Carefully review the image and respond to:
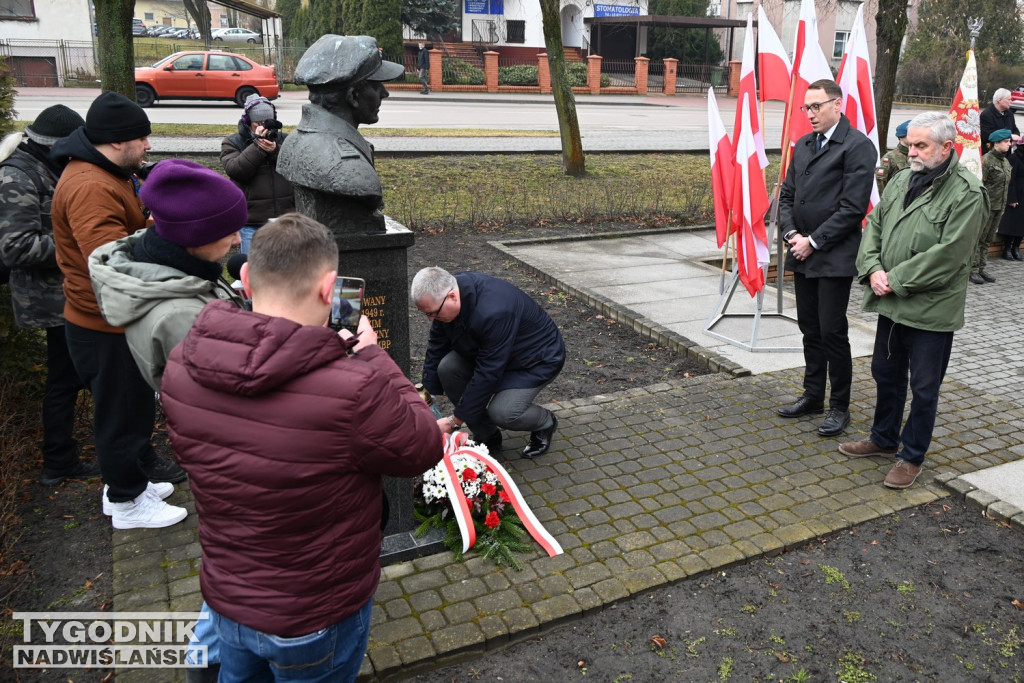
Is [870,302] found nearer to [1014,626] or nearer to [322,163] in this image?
[1014,626]

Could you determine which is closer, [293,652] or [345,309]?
[293,652]

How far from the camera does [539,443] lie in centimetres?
511

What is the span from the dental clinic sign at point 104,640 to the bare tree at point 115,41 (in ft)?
28.5

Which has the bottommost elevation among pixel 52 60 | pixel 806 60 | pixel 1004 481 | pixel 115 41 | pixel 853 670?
pixel 853 670

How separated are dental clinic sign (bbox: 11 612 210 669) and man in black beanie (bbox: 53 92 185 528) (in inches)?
27.3

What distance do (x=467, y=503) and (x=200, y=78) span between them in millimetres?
23934

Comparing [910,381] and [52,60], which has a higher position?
[52,60]

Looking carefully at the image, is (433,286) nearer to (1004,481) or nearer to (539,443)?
(539,443)

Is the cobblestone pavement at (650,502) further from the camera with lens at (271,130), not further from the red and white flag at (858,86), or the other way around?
the camera with lens at (271,130)

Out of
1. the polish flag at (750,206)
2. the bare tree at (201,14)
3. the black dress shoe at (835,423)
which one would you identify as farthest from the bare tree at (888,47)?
the bare tree at (201,14)

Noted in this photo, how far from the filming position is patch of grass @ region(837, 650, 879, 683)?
11.0ft

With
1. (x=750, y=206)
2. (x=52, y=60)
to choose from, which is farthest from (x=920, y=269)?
(x=52, y=60)

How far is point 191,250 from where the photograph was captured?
2850 mm

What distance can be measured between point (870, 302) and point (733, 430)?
1.21m
